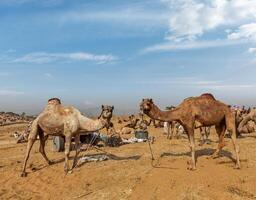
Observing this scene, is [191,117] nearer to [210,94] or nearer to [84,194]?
[210,94]

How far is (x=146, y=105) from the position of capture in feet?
44.3

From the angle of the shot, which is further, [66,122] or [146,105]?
[66,122]

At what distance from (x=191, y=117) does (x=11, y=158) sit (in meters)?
9.69

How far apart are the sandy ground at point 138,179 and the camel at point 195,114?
1054 millimetres

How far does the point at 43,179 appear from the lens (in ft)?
44.7

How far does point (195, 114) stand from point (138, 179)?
315 cm

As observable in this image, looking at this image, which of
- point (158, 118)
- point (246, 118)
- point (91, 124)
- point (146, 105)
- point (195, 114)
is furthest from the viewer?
point (246, 118)

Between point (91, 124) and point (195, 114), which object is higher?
point (195, 114)

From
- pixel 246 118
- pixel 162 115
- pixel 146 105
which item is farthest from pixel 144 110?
pixel 246 118

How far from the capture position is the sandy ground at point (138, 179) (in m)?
11.0

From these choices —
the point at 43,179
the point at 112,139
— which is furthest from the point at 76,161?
the point at 112,139

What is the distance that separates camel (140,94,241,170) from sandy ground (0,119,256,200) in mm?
1054

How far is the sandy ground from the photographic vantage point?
1100cm

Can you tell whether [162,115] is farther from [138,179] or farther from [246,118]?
[246,118]
